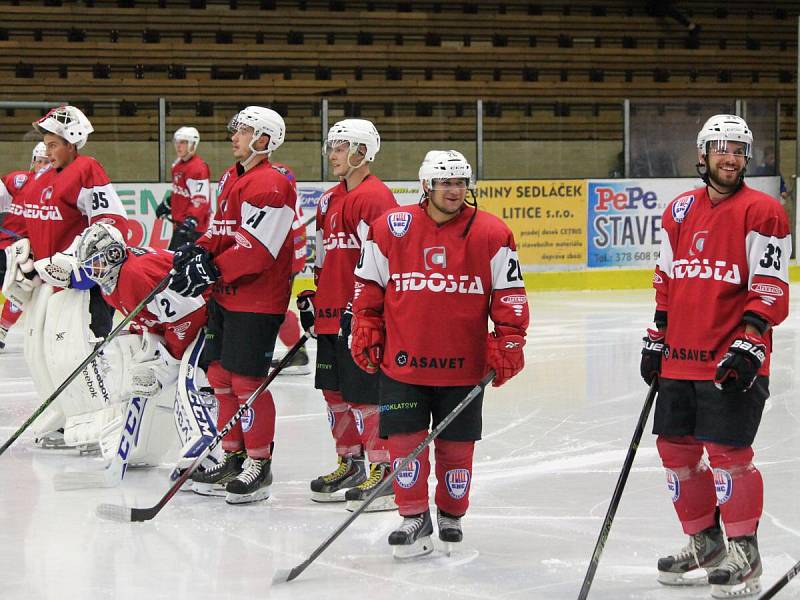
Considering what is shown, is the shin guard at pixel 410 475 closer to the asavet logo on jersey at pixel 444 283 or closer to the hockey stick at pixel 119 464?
the asavet logo on jersey at pixel 444 283

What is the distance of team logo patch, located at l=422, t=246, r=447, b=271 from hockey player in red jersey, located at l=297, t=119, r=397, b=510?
73 centimetres

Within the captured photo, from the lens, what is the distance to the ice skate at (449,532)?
146 inches

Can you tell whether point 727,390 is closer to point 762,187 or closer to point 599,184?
point 599,184

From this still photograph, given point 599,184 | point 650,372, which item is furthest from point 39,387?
point 599,184

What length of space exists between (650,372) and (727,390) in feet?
0.93

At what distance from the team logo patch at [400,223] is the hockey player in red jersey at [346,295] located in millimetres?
640

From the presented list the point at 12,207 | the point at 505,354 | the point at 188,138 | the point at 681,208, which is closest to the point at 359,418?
the point at 505,354

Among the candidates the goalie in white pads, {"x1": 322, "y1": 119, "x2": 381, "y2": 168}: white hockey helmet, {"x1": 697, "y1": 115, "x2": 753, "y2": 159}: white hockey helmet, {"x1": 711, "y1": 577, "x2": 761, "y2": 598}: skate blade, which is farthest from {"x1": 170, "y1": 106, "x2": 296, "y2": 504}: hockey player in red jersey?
{"x1": 711, "y1": 577, "x2": 761, "y2": 598}: skate blade

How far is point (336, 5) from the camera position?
15195 mm

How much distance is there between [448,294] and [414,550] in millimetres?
743

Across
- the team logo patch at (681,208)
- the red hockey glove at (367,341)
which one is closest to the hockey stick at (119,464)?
the red hockey glove at (367,341)

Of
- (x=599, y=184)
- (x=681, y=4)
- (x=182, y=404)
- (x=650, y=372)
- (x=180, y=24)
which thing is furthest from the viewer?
(x=681, y=4)

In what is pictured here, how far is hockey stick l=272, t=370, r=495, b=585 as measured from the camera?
3.43 meters

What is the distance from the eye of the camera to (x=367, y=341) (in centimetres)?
369
